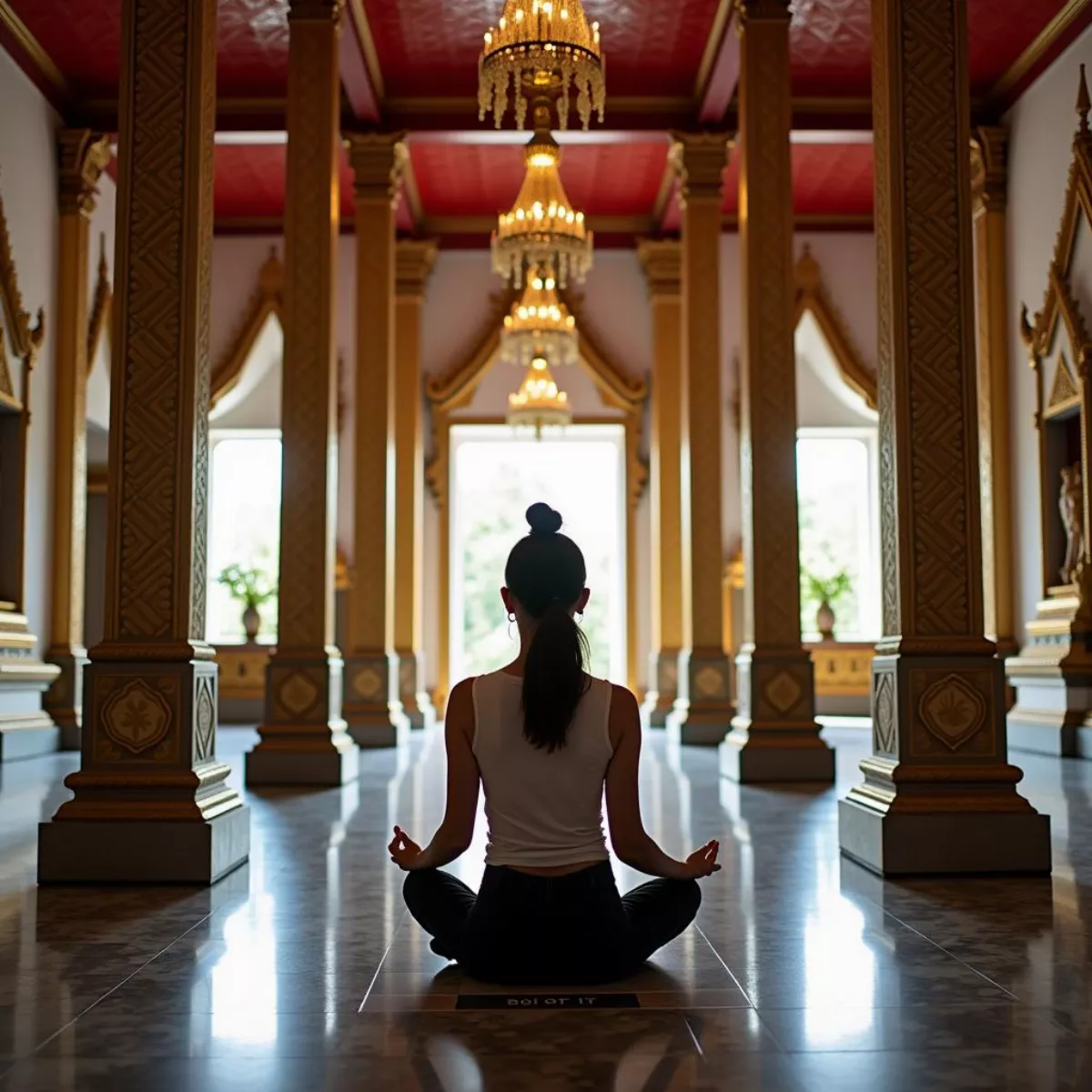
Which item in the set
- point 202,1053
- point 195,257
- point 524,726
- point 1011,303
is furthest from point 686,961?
point 1011,303

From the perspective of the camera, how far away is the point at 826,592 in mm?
17094

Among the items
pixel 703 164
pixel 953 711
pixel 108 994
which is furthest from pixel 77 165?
pixel 108 994

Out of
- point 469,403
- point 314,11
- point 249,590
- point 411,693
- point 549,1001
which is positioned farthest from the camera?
point 469,403

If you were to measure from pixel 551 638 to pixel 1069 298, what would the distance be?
31.3 feet

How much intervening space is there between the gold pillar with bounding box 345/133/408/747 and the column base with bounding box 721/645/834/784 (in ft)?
14.1

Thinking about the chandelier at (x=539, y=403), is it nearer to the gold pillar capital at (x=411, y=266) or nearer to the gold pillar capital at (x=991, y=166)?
the gold pillar capital at (x=411, y=266)

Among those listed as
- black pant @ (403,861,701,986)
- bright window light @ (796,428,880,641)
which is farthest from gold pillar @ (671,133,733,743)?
black pant @ (403,861,701,986)

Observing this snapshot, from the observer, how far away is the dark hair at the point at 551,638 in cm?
320

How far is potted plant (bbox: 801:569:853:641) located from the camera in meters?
16.9

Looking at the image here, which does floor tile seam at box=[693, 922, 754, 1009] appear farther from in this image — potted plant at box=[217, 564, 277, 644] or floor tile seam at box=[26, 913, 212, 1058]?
potted plant at box=[217, 564, 277, 644]

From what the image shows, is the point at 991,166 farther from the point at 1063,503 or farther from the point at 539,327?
the point at 539,327

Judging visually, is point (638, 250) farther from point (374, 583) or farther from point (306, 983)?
point (306, 983)

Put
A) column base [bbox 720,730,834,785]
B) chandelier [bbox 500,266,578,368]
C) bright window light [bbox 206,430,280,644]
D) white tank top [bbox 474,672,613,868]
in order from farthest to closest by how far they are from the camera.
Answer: bright window light [bbox 206,430,280,644], chandelier [bbox 500,266,578,368], column base [bbox 720,730,834,785], white tank top [bbox 474,672,613,868]

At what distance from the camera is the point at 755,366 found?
9.01 m
